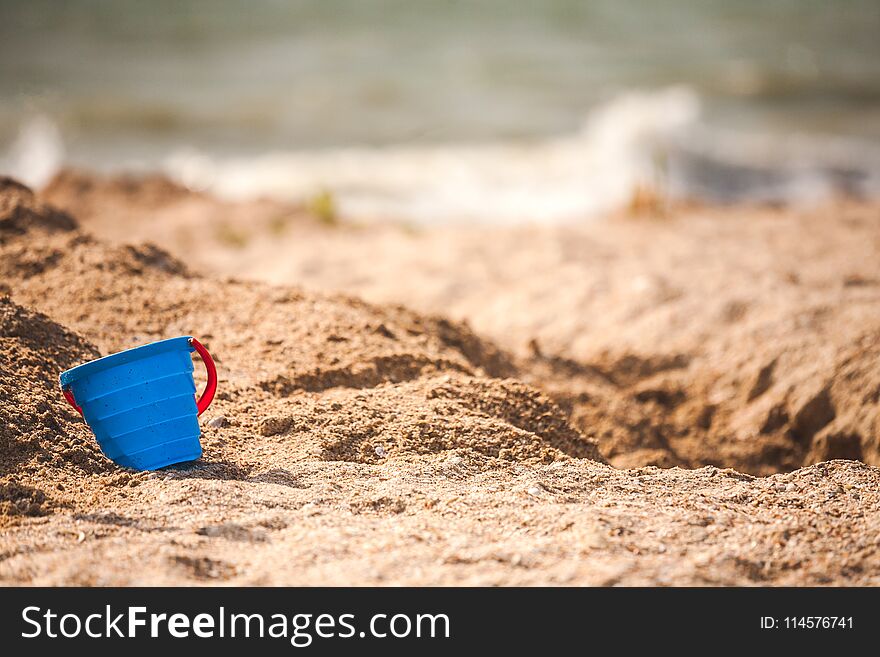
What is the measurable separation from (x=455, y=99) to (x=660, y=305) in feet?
28.3

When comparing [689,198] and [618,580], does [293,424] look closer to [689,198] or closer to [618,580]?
[618,580]

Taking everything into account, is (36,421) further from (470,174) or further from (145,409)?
(470,174)

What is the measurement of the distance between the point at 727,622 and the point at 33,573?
182cm

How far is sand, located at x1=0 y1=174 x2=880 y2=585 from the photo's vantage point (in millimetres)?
2629

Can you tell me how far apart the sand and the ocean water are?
3386 mm

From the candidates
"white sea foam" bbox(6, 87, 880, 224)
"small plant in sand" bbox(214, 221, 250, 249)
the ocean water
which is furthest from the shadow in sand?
the ocean water

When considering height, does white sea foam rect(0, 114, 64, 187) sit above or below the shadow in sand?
above

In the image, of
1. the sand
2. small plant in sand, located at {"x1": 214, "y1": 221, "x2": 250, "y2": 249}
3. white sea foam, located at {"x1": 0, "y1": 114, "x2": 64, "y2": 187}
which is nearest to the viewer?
the sand

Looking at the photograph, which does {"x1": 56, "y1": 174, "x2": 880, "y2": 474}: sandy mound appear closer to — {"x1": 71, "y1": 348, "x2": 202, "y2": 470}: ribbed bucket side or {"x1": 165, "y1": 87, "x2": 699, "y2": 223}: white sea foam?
{"x1": 165, "y1": 87, "x2": 699, "y2": 223}: white sea foam

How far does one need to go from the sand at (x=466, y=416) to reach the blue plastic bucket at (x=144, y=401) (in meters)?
0.09

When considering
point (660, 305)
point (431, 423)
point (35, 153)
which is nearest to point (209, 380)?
point (431, 423)

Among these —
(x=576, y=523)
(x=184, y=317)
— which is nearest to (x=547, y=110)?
(x=184, y=317)

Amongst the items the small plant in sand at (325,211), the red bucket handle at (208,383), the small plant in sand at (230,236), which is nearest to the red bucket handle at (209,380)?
the red bucket handle at (208,383)

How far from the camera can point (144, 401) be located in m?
2.97
